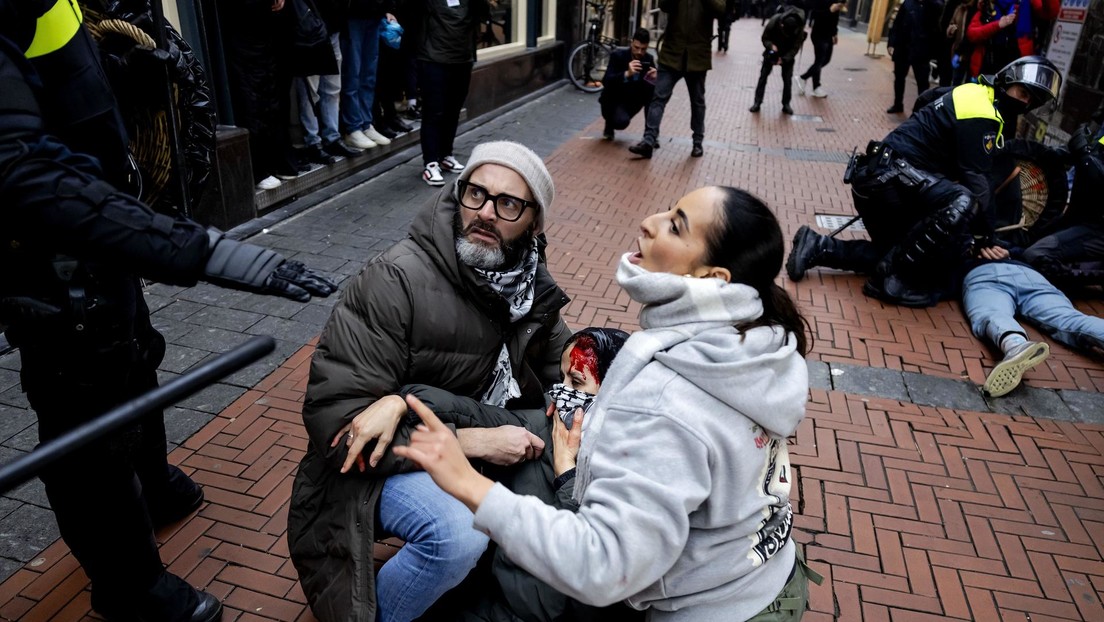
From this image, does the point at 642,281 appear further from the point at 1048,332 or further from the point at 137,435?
the point at 1048,332

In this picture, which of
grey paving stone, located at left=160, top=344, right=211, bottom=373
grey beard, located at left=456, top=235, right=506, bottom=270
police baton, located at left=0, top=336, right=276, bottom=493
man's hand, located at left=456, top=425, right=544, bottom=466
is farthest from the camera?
grey paving stone, located at left=160, top=344, right=211, bottom=373

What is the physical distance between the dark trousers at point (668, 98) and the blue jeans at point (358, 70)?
3.07 meters

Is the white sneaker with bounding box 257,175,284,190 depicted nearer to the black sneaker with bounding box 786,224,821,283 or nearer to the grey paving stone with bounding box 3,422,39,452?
the grey paving stone with bounding box 3,422,39,452

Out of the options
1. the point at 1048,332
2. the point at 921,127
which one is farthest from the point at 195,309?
the point at 1048,332

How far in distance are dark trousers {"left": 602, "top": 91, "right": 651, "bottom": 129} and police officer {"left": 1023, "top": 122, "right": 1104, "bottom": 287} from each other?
15.5ft

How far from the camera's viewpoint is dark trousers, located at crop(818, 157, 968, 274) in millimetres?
4887

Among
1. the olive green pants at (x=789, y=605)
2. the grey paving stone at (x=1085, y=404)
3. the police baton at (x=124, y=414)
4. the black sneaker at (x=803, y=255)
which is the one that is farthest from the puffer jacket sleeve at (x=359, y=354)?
the black sneaker at (x=803, y=255)

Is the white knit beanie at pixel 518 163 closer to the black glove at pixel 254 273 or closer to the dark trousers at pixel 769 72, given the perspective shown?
the black glove at pixel 254 273

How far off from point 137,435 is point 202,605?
1.95 feet

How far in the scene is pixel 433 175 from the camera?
6961mm

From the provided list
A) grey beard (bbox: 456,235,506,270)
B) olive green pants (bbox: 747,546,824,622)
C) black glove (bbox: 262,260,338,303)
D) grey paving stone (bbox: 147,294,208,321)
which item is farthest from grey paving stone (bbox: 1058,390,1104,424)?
grey paving stone (bbox: 147,294,208,321)

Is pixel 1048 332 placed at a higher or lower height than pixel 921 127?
lower

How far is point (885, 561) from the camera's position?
284cm

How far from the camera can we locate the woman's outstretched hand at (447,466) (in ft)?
4.75
